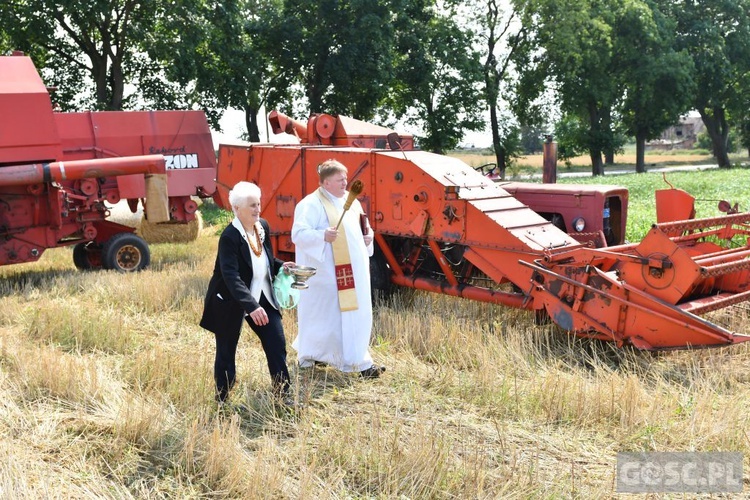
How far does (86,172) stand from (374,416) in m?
6.86

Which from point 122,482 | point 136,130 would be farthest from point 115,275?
point 122,482

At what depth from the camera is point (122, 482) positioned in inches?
169

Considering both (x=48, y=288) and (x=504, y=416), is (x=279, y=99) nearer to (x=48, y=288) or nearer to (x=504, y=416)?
(x=48, y=288)

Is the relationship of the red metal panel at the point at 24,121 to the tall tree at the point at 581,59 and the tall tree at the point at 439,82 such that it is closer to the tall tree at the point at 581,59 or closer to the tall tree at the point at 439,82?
the tall tree at the point at 439,82

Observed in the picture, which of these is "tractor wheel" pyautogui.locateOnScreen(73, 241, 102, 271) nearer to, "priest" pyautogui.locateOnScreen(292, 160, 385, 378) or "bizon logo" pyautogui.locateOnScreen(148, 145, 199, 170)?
"bizon logo" pyautogui.locateOnScreen(148, 145, 199, 170)

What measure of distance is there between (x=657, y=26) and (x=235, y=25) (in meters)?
26.0

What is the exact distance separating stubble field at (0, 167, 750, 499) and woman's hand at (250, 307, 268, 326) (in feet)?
1.77

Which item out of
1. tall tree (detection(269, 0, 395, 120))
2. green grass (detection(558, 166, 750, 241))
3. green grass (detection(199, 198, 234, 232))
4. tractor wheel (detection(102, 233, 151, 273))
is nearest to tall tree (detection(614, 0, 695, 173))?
green grass (detection(558, 166, 750, 241))

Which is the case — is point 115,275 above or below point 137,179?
below

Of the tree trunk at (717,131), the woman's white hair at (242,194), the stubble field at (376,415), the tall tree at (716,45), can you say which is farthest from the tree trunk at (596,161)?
the woman's white hair at (242,194)

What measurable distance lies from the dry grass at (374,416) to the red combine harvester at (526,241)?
380 mm

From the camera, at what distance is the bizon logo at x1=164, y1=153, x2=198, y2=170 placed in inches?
516

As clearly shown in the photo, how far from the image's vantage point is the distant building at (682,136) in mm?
81562

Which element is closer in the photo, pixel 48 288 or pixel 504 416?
pixel 504 416
